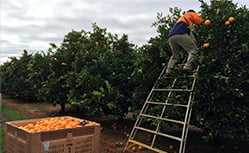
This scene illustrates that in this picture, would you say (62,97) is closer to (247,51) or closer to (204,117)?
(204,117)

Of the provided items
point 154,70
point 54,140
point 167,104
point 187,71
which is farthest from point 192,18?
point 54,140

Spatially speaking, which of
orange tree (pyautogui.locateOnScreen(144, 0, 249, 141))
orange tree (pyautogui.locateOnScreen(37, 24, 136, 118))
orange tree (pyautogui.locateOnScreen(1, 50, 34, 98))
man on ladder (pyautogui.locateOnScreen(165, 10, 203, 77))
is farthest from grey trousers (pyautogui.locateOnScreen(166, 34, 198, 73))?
orange tree (pyautogui.locateOnScreen(1, 50, 34, 98))

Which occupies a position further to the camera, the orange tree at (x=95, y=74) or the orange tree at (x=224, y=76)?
the orange tree at (x=95, y=74)

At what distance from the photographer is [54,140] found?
4.55 metres

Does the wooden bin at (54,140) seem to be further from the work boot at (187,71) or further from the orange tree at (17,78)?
the orange tree at (17,78)

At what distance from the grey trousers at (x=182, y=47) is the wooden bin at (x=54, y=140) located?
2.17m

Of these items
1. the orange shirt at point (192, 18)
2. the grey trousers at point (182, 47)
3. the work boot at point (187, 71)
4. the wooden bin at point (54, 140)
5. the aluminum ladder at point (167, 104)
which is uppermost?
the orange shirt at point (192, 18)

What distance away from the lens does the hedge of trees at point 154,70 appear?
499 cm

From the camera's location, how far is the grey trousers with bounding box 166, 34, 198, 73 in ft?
18.2

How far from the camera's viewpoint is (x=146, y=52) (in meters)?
6.80

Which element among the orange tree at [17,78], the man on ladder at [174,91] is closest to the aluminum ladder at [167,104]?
the man on ladder at [174,91]

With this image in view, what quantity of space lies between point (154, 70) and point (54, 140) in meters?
2.99

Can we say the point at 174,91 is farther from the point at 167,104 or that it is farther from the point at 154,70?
the point at 154,70

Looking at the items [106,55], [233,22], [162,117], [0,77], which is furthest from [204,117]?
[0,77]
